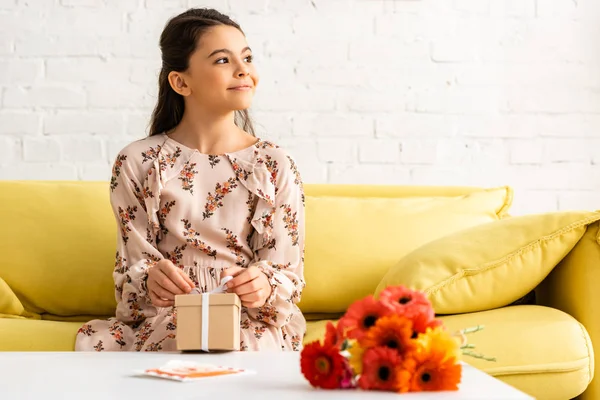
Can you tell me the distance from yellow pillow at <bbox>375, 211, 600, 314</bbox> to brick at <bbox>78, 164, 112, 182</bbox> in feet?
3.86

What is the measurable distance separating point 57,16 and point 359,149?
1049 mm

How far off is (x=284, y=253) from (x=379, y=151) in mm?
949

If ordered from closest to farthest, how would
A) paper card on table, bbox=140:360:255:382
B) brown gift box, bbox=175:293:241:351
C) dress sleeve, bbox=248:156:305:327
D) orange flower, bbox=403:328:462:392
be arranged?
orange flower, bbox=403:328:462:392 → paper card on table, bbox=140:360:255:382 → brown gift box, bbox=175:293:241:351 → dress sleeve, bbox=248:156:305:327

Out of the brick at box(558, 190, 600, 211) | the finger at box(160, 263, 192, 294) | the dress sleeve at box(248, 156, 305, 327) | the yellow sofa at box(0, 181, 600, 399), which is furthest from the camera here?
the brick at box(558, 190, 600, 211)

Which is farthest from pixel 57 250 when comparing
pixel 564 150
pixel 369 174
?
pixel 564 150

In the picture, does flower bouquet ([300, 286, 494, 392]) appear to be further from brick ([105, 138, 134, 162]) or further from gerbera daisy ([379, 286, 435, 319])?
brick ([105, 138, 134, 162])

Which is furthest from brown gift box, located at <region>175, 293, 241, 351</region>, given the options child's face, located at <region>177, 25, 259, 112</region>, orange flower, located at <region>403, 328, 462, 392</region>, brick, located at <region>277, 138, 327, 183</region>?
brick, located at <region>277, 138, 327, 183</region>

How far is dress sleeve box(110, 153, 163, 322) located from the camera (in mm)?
1720

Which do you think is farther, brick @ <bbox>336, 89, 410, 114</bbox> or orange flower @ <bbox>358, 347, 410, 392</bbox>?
brick @ <bbox>336, 89, 410, 114</bbox>

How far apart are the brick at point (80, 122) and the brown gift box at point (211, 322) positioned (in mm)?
1410

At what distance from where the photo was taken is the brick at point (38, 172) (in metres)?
2.59

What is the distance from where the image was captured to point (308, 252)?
206 cm

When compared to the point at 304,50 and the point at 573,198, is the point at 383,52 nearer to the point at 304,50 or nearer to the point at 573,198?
the point at 304,50

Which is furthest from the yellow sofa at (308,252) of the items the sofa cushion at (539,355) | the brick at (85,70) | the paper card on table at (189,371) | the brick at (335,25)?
the paper card on table at (189,371)
